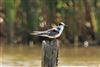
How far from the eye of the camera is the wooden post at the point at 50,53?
9266 mm

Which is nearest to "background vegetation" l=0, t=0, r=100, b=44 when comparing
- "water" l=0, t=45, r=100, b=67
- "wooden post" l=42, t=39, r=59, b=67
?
"water" l=0, t=45, r=100, b=67

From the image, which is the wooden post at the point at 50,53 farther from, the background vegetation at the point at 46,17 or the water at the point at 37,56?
the background vegetation at the point at 46,17

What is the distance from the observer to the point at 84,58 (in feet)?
59.6

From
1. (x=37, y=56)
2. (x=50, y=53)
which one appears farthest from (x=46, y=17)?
(x=50, y=53)

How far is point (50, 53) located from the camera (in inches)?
366

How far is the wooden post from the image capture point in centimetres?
927

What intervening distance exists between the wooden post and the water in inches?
257

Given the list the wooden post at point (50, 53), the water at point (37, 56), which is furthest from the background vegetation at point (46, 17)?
the wooden post at point (50, 53)

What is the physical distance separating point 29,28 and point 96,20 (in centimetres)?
286

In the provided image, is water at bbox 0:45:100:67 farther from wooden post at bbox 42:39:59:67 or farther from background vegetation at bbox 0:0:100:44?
wooden post at bbox 42:39:59:67

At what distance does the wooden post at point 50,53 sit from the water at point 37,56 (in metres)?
6.52

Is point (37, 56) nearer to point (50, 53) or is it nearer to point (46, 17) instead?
point (46, 17)

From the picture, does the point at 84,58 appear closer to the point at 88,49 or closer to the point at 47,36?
the point at 88,49

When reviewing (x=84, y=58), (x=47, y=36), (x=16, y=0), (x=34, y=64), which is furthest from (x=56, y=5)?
(x=47, y=36)
